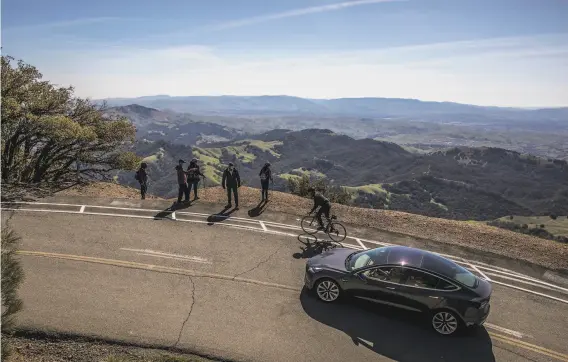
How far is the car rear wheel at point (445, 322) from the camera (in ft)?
29.5

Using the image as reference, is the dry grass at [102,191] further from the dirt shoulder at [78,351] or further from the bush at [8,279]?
the bush at [8,279]

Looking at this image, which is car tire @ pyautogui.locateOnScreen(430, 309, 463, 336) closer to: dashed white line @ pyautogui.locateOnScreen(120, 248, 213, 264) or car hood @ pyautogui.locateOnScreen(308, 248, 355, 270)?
car hood @ pyautogui.locateOnScreen(308, 248, 355, 270)

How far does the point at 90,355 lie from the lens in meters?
7.96

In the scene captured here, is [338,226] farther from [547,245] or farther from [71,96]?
[71,96]

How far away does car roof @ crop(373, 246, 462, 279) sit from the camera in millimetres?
9359

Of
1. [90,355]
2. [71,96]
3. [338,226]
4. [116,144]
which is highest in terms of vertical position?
[71,96]

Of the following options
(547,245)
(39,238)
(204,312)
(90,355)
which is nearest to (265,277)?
(204,312)

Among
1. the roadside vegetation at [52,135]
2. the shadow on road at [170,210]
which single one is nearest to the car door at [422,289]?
the shadow on road at [170,210]

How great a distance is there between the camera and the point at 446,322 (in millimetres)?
9047

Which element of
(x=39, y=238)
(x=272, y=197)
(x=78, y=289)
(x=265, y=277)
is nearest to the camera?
(x=78, y=289)

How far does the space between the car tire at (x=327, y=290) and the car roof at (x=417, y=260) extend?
49.8 inches

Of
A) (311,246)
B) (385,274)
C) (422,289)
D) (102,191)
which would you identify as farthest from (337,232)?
(102,191)

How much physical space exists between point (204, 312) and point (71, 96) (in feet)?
67.3

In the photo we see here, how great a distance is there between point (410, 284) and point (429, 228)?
308 inches
